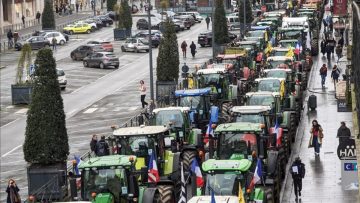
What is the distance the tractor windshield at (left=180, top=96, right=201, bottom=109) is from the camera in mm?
37312

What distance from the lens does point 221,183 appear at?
24234 mm

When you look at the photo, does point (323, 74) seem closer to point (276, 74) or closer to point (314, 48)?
point (276, 74)

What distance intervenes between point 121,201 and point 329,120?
22.1 m

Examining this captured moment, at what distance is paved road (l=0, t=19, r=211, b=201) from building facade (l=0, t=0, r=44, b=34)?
21607 millimetres

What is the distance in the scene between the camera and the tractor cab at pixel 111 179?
79.6 feet

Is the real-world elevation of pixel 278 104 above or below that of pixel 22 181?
above

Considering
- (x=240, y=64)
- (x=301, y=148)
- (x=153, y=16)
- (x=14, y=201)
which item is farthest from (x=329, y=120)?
(x=153, y=16)

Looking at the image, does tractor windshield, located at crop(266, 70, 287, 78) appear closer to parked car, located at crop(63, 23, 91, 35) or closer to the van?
the van

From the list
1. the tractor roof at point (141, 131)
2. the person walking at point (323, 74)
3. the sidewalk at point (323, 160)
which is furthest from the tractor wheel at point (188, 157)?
the person walking at point (323, 74)

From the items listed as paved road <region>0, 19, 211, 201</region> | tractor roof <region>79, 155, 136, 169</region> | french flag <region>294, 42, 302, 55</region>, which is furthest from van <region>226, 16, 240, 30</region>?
tractor roof <region>79, 155, 136, 169</region>

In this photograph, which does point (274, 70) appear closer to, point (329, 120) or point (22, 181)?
point (329, 120)

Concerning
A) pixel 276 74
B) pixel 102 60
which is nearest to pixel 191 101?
pixel 276 74

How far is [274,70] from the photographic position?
45.7 metres

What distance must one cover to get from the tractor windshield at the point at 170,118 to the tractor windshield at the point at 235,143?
4534mm
